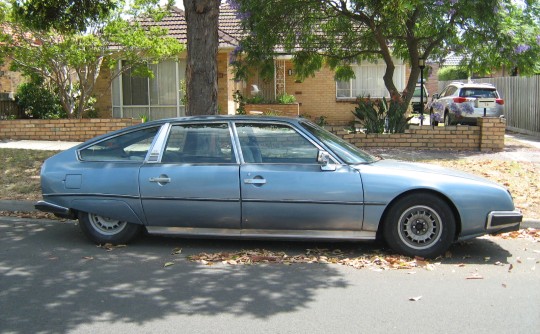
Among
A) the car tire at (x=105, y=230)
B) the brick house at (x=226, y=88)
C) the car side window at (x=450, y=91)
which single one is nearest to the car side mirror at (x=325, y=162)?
the car tire at (x=105, y=230)

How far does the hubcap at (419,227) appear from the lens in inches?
241

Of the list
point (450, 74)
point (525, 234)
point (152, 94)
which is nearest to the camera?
point (525, 234)

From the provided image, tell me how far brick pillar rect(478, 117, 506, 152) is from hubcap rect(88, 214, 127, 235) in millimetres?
9266

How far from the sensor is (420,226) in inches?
243

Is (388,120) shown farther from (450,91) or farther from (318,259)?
(450,91)

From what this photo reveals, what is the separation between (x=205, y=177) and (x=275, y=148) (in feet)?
2.66

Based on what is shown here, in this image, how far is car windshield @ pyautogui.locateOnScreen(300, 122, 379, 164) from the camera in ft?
21.0

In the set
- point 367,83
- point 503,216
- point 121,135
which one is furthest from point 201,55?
point 367,83

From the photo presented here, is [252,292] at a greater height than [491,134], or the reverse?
[491,134]

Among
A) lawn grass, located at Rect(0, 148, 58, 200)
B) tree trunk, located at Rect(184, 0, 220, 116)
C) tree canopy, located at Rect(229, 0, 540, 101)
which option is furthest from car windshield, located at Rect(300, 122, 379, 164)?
tree canopy, located at Rect(229, 0, 540, 101)

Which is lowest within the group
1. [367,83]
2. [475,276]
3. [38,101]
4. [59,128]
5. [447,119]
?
[475,276]

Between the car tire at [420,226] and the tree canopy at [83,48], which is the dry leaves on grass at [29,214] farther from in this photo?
the tree canopy at [83,48]

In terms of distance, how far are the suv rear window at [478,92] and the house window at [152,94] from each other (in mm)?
9415

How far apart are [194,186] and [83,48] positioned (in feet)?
33.4
